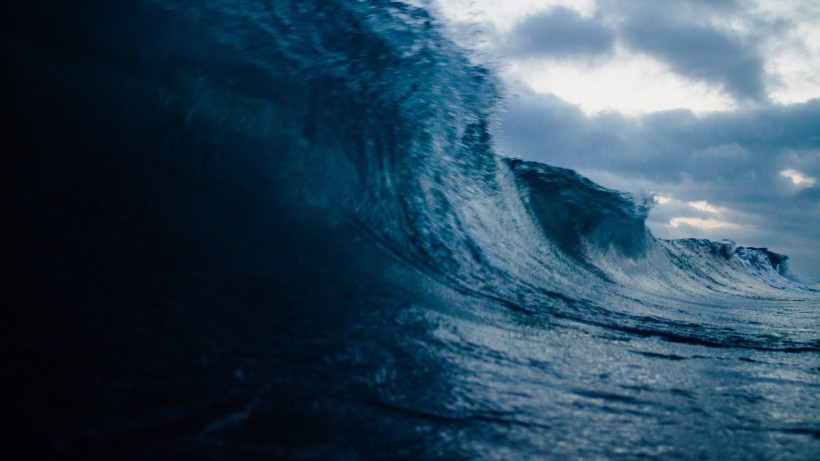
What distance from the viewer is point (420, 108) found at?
12.8 feet

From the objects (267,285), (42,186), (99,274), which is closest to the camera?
(99,274)

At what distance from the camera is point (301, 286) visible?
2.00 m

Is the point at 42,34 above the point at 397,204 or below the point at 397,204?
above

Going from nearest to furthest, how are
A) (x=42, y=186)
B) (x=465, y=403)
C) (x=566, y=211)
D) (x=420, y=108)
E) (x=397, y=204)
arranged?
1. (x=465, y=403)
2. (x=42, y=186)
3. (x=397, y=204)
4. (x=420, y=108)
5. (x=566, y=211)

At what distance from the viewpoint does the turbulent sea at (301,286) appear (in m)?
1.05

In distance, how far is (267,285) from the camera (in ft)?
6.27

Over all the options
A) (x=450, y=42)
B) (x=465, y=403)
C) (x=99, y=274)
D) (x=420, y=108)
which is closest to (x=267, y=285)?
(x=99, y=274)

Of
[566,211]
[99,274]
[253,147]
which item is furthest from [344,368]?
[566,211]

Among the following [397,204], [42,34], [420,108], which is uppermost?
[420,108]

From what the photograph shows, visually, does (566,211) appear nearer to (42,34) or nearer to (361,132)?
(361,132)

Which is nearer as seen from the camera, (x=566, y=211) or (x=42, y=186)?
(x=42, y=186)

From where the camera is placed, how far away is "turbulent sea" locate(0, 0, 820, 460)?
3.45ft

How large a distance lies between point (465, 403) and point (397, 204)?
6.96 ft

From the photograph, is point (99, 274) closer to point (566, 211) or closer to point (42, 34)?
point (42, 34)
